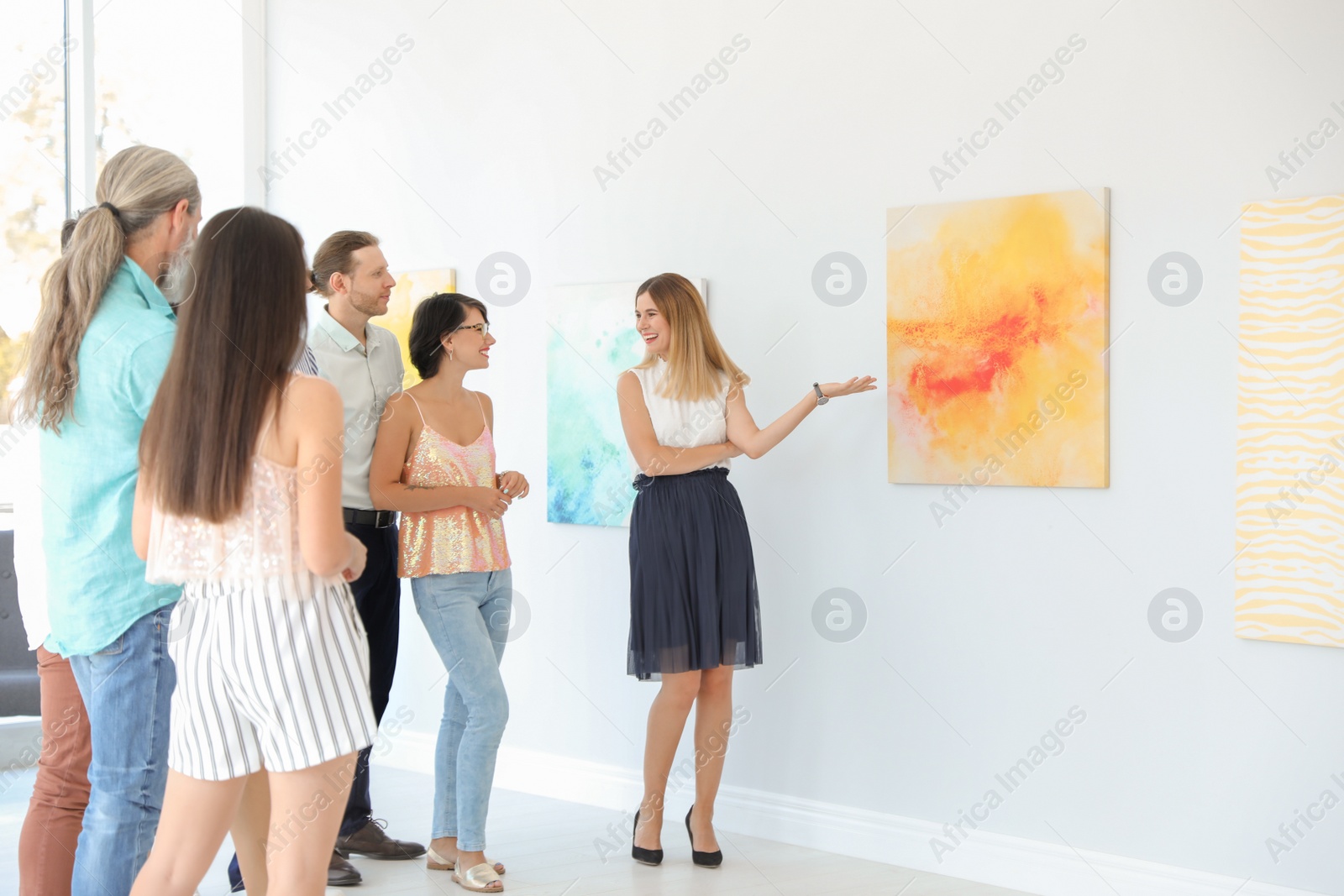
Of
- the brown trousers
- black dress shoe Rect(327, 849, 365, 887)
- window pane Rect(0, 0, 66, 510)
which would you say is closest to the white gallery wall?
black dress shoe Rect(327, 849, 365, 887)

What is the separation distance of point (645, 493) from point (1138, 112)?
180 cm

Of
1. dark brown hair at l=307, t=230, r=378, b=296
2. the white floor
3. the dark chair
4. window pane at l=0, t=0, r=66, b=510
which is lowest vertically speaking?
the white floor

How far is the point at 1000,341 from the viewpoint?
338 cm

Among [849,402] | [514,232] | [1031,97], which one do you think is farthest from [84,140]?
[1031,97]

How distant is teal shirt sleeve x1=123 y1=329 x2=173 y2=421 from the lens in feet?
6.91

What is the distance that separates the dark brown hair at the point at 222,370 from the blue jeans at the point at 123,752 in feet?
1.28

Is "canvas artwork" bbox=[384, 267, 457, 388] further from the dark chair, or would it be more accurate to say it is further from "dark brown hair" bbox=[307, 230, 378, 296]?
the dark chair

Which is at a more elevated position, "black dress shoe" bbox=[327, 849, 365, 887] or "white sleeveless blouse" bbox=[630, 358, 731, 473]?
"white sleeveless blouse" bbox=[630, 358, 731, 473]

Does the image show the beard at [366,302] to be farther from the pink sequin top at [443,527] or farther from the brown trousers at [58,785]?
the brown trousers at [58,785]

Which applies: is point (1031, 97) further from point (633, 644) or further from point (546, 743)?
point (546, 743)

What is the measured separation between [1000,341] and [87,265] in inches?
95.4

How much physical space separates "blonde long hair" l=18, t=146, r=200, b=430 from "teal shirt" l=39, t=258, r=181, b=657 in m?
0.02

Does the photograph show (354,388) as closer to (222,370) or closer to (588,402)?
(588,402)

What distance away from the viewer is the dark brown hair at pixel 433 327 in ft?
11.0
